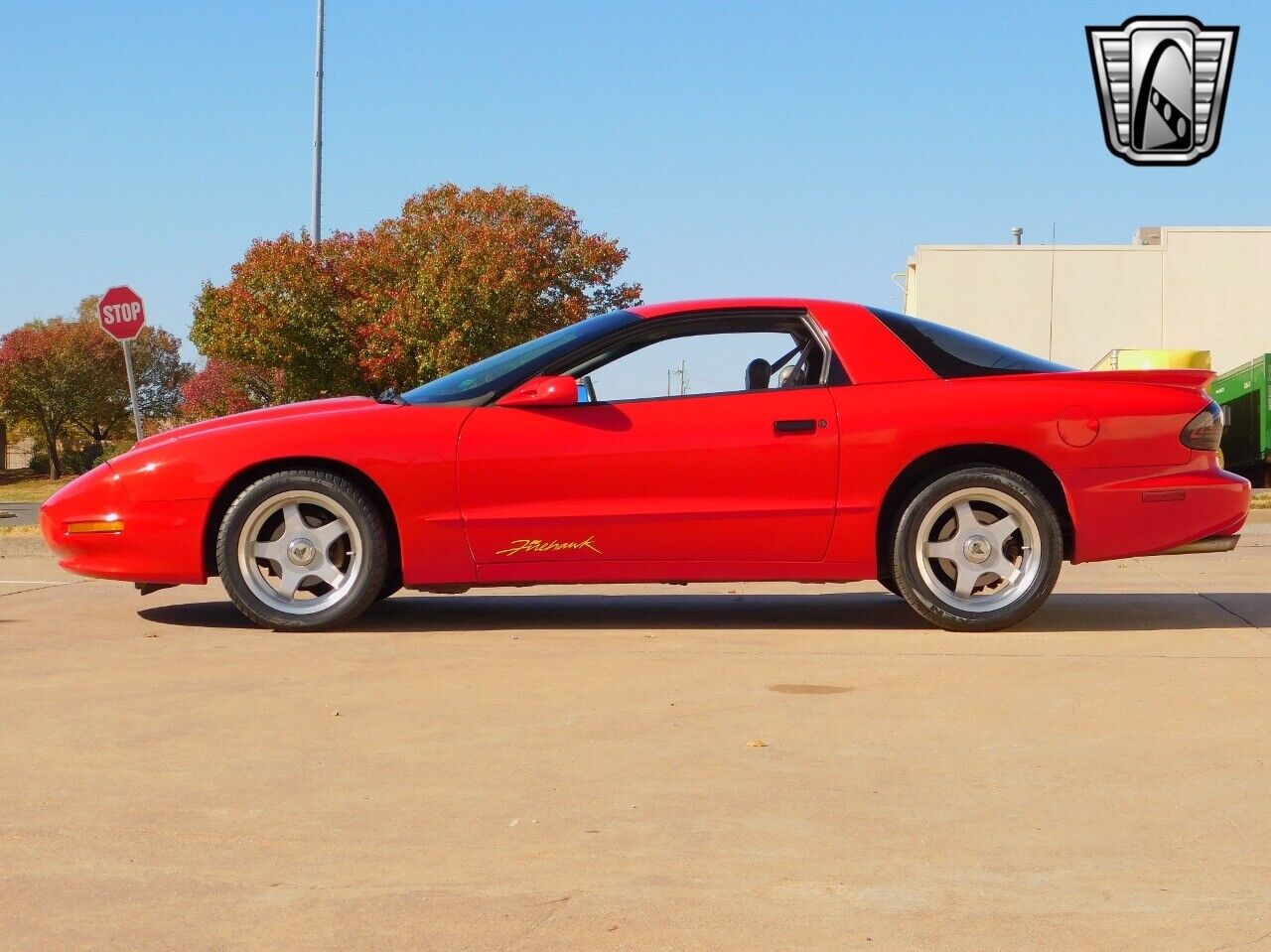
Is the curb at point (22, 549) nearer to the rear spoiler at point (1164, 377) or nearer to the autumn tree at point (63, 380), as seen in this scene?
the rear spoiler at point (1164, 377)

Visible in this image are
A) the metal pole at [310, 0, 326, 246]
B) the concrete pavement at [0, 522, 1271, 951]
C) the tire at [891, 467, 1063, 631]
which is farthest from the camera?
the metal pole at [310, 0, 326, 246]

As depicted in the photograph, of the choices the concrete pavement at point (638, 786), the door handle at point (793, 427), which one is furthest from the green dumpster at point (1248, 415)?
the door handle at point (793, 427)

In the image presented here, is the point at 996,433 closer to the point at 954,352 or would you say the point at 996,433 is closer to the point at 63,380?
the point at 954,352

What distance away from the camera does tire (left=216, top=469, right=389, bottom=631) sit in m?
7.02

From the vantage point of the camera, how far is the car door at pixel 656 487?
6961 mm

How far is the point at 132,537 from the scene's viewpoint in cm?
716

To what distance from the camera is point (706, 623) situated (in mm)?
7371

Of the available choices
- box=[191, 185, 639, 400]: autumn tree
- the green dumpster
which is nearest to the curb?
the green dumpster

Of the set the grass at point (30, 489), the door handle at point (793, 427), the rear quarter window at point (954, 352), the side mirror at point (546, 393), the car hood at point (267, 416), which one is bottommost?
the grass at point (30, 489)

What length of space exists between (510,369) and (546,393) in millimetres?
311

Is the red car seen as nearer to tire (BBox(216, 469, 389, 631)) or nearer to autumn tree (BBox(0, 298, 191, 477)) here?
tire (BBox(216, 469, 389, 631))

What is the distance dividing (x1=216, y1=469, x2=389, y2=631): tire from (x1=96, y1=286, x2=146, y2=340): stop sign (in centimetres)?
764

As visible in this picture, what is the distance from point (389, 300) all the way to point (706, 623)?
3273 centimetres

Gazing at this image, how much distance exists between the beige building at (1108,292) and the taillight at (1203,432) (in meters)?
35.9
